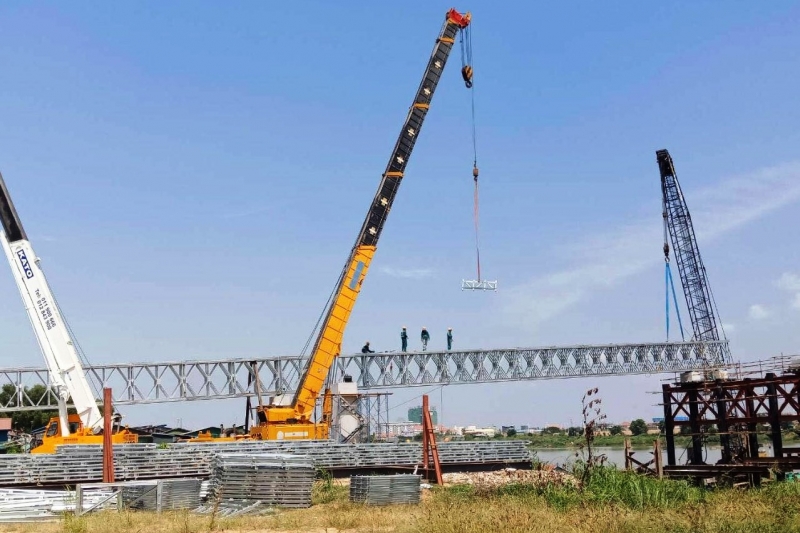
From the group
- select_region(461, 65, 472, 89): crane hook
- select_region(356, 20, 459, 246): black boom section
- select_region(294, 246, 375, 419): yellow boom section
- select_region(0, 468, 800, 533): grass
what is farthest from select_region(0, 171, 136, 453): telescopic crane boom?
select_region(461, 65, 472, 89): crane hook

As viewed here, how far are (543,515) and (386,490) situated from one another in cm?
601

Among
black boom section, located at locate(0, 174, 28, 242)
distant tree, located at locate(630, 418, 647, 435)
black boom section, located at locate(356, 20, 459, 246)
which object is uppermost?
black boom section, located at locate(356, 20, 459, 246)

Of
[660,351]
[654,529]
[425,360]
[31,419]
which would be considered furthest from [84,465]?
[660,351]

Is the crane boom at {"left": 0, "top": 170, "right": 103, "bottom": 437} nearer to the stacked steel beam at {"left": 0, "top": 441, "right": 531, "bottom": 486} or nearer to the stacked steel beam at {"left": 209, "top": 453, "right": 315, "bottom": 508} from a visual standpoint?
the stacked steel beam at {"left": 0, "top": 441, "right": 531, "bottom": 486}

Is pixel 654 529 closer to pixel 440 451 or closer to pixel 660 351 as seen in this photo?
pixel 440 451

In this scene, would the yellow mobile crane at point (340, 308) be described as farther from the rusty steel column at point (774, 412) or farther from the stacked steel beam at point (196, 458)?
the rusty steel column at point (774, 412)

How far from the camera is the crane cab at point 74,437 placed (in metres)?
33.3

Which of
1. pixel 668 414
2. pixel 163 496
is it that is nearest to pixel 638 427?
pixel 668 414

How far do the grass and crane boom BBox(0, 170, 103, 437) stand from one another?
627 inches

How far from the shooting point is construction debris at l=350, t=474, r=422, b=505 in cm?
2145

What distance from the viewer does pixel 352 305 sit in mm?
39750

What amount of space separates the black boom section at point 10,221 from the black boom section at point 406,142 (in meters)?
14.6

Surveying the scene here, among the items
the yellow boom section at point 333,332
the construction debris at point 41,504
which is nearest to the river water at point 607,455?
the yellow boom section at point 333,332

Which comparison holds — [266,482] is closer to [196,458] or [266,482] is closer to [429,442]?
[429,442]
